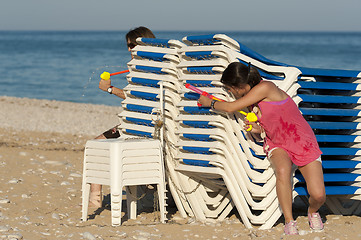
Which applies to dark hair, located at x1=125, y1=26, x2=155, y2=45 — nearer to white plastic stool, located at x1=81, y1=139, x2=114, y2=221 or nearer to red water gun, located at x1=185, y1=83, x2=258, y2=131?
red water gun, located at x1=185, y1=83, x2=258, y2=131

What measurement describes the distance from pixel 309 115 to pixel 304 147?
563mm

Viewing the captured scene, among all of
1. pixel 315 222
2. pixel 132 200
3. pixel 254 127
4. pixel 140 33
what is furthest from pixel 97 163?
pixel 315 222

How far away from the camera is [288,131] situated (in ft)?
16.6

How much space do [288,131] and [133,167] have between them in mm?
1266

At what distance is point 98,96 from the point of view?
21.2 meters

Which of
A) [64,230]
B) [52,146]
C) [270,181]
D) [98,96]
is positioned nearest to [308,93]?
[270,181]

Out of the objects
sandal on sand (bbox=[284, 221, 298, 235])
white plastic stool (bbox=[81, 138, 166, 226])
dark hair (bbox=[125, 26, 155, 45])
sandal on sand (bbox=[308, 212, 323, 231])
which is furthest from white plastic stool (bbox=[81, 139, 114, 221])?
sandal on sand (bbox=[308, 212, 323, 231])

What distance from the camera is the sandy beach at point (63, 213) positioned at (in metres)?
5.06

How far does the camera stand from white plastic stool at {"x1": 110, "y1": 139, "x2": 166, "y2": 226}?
5195 millimetres

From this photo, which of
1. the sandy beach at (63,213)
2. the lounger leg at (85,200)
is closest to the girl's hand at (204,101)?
the sandy beach at (63,213)

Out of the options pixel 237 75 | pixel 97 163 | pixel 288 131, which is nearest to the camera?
pixel 237 75

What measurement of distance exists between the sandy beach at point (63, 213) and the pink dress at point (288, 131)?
0.62 m

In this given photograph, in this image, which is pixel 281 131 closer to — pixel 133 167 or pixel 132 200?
pixel 133 167

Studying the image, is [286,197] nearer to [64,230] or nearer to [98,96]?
[64,230]
